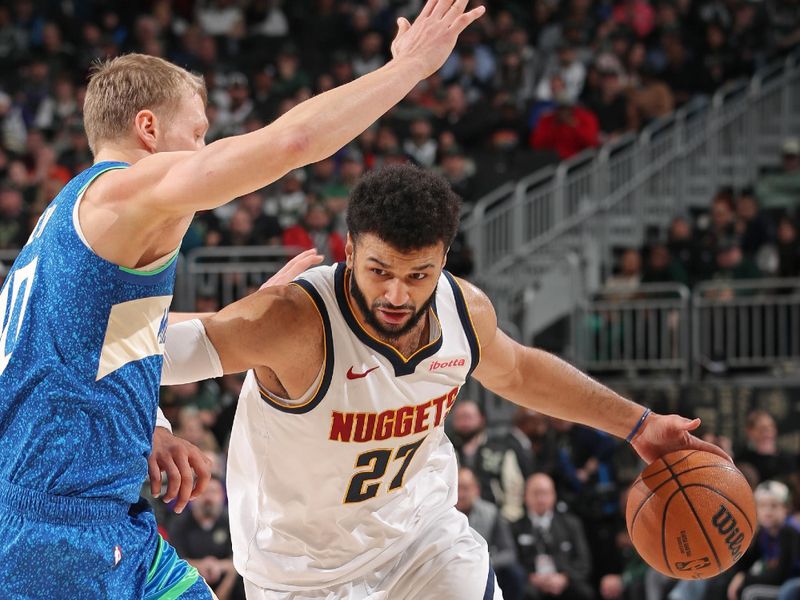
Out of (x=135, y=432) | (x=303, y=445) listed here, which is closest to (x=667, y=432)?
(x=303, y=445)

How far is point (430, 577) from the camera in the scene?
14.8 feet

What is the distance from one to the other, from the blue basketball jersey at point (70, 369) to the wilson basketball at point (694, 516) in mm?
2219

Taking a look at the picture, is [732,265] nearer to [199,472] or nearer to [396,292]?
[396,292]

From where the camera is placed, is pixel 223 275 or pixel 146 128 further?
pixel 223 275

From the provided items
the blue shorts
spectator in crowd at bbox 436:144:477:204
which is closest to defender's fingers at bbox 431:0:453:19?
the blue shorts

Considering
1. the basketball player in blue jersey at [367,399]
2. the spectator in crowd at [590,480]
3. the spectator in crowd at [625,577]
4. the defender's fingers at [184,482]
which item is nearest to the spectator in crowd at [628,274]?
the spectator in crowd at [590,480]

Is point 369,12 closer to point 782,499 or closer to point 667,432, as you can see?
point 782,499

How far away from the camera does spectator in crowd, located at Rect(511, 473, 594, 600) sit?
9.49m

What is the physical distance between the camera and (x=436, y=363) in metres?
4.43

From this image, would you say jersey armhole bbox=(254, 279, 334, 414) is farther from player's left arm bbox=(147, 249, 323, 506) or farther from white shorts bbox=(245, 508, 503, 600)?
white shorts bbox=(245, 508, 503, 600)

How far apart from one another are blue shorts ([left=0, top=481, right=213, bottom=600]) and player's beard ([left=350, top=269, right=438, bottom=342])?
113 cm

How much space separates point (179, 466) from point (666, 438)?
2.03 metres

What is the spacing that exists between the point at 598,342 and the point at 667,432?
765 cm

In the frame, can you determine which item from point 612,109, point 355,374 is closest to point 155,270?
point 355,374
